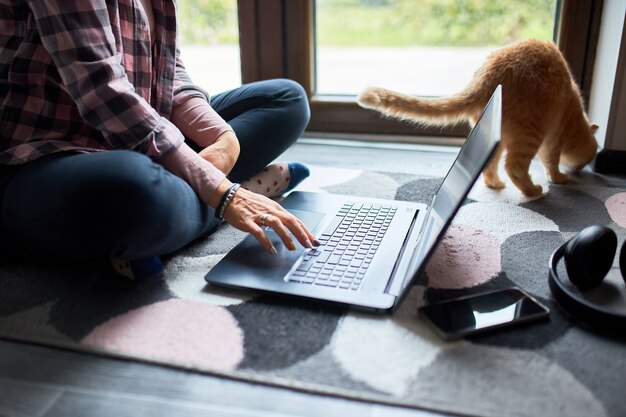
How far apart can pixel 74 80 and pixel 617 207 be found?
1.12 meters

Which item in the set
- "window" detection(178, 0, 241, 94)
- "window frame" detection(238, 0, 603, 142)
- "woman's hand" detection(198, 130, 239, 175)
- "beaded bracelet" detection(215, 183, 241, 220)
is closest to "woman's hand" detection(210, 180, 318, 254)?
"beaded bracelet" detection(215, 183, 241, 220)

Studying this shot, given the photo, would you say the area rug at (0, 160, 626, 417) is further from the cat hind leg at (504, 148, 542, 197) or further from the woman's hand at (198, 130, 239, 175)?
the cat hind leg at (504, 148, 542, 197)

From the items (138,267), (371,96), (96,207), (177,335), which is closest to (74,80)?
(96,207)

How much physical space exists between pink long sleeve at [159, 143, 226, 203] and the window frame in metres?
0.96

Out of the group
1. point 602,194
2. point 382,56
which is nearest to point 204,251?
point 602,194

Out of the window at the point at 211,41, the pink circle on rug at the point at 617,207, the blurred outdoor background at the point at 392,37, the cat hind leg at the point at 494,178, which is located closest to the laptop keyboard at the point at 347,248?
the cat hind leg at the point at 494,178

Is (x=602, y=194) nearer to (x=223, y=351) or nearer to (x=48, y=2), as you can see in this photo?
(x=223, y=351)

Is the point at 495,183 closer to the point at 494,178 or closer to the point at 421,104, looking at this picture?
the point at 494,178

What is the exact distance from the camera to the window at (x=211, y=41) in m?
1.86

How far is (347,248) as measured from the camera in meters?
0.94

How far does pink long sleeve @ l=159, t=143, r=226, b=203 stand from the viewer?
0.92 meters

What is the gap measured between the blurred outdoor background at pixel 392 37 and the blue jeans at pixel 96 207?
1.05 metres

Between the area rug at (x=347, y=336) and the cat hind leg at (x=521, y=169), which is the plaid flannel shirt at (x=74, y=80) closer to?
the area rug at (x=347, y=336)

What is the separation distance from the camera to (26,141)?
0.90 metres
